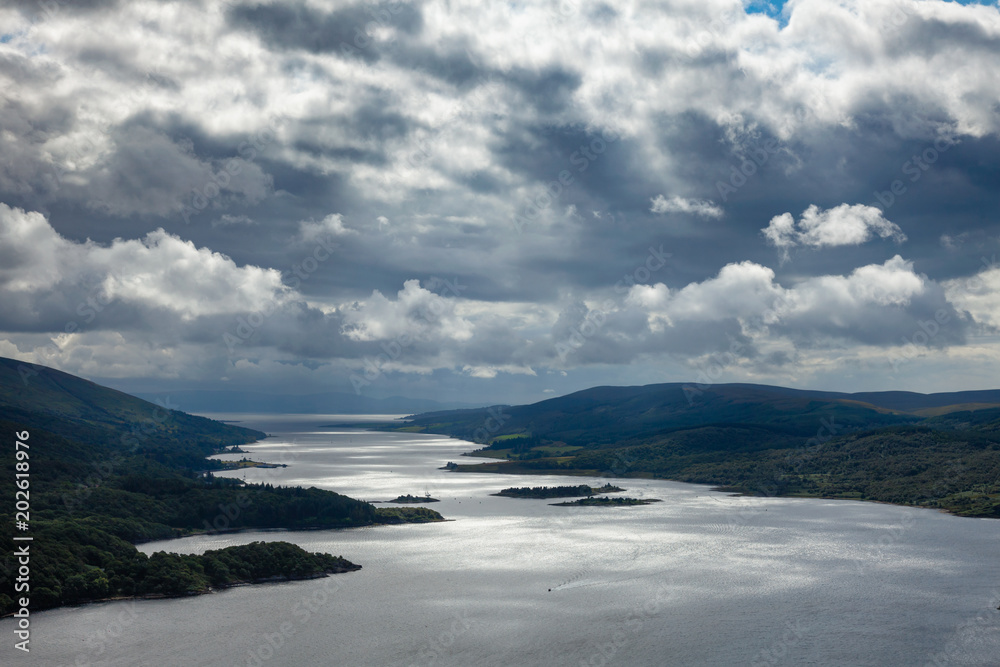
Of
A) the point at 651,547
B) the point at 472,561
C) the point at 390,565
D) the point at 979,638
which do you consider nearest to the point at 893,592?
the point at 979,638

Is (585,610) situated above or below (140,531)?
below

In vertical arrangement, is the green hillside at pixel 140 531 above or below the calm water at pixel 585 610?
above

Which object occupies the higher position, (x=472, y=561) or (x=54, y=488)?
(x=54, y=488)

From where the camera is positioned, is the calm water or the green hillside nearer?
the calm water

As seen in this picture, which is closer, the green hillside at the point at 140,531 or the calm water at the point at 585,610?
the calm water at the point at 585,610

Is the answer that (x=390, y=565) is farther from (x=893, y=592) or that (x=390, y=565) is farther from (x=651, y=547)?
(x=893, y=592)

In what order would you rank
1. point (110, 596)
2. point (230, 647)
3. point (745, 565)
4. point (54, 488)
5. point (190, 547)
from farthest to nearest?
point (54, 488) → point (190, 547) → point (745, 565) → point (110, 596) → point (230, 647)

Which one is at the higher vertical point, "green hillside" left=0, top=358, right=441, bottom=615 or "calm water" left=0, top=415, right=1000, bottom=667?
"green hillside" left=0, top=358, right=441, bottom=615

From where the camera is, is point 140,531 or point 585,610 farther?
point 140,531
